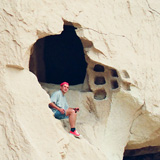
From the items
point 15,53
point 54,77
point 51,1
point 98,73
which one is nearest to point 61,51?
point 54,77

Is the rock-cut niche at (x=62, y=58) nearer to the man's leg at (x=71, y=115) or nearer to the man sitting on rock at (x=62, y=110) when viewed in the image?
the man sitting on rock at (x=62, y=110)

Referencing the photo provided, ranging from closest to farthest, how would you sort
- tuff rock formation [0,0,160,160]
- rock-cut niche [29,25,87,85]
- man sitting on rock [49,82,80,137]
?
tuff rock formation [0,0,160,160], man sitting on rock [49,82,80,137], rock-cut niche [29,25,87,85]

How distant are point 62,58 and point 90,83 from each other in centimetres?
105

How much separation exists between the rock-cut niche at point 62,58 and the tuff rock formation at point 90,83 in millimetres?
296

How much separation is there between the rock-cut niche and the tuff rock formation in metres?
0.30

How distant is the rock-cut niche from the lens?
4.83 meters

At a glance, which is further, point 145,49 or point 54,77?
point 54,77

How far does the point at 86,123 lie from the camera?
3.93m

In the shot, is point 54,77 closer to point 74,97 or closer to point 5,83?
point 74,97

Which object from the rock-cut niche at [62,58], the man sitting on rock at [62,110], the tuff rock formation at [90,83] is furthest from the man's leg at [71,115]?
the rock-cut niche at [62,58]

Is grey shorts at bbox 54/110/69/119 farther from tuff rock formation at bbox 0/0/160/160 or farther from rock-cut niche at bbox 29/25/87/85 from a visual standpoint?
rock-cut niche at bbox 29/25/87/85

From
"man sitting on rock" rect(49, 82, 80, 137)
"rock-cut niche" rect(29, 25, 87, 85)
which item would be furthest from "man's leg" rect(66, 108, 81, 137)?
"rock-cut niche" rect(29, 25, 87, 85)

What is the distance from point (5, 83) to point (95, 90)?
3.59ft

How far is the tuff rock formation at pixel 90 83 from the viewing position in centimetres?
323
